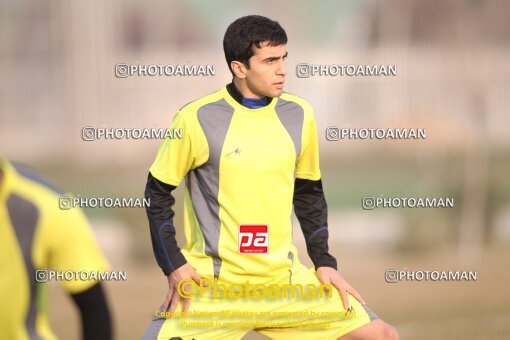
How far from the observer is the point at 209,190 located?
4.13m

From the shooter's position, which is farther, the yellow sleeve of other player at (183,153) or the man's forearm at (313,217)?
the man's forearm at (313,217)

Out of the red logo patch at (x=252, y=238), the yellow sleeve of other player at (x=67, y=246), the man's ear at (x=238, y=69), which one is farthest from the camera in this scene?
the man's ear at (x=238, y=69)

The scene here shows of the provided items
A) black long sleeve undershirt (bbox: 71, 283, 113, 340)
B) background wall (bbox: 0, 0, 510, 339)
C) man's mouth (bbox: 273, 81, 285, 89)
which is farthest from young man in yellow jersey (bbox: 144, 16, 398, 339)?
background wall (bbox: 0, 0, 510, 339)

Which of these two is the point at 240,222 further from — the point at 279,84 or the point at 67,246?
the point at 67,246

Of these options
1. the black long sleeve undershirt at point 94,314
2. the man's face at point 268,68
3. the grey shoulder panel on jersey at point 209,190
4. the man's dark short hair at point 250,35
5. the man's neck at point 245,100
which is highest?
the man's dark short hair at point 250,35

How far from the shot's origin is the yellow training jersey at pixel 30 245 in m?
2.82

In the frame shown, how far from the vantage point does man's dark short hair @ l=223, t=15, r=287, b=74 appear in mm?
4164

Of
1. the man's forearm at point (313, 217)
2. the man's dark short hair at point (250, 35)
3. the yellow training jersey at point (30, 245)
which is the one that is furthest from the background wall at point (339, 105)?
the yellow training jersey at point (30, 245)

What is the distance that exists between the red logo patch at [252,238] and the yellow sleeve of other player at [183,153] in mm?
331

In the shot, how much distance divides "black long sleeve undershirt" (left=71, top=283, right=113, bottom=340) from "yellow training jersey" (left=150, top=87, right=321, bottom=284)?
129 centimetres

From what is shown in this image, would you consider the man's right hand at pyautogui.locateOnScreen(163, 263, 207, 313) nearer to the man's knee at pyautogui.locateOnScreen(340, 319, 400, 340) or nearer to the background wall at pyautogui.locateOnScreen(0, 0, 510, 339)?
the man's knee at pyautogui.locateOnScreen(340, 319, 400, 340)

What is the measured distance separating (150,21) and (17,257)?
12.4 m

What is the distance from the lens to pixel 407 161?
1566 cm

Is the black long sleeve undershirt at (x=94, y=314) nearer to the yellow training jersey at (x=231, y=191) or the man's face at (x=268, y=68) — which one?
the yellow training jersey at (x=231, y=191)
